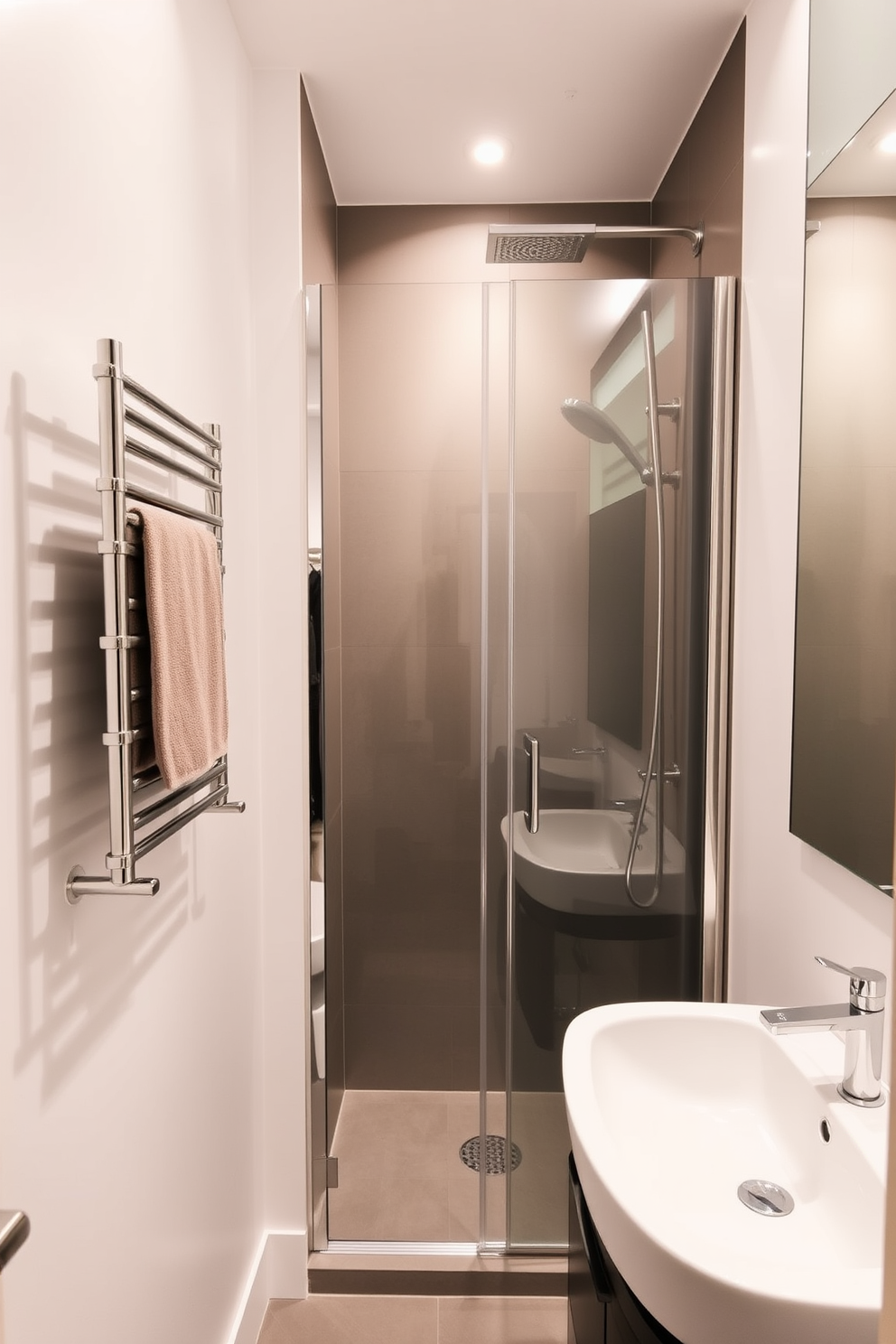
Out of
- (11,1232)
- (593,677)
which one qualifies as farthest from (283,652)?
(11,1232)

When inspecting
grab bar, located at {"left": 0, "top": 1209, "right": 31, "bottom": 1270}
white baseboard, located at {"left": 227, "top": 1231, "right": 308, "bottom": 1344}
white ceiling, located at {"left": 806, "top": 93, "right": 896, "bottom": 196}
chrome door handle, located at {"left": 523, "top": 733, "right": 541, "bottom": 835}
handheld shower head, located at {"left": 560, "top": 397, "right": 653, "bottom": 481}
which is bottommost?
white baseboard, located at {"left": 227, "top": 1231, "right": 308, "bottom": 1344}

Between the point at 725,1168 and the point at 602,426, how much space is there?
1.37 meters

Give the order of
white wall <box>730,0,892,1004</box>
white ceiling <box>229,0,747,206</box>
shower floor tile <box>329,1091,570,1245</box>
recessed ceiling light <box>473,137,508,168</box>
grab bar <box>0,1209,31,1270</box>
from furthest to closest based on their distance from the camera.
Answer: recessed ceiling light <box>473,137,508,168</box>
shower floor tile <box>329,1091,570,1245</box>
white ceiling <box>229,0,747,206</box>
white wall <box>730,0,892,1004</box>
grab bar <box>0,1209,31,1270</box>

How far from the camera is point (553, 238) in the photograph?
1933mm

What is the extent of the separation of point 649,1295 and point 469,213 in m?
2.53

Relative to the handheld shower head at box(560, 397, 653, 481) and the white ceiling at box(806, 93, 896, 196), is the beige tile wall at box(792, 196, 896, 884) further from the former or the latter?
the handheld shower head at box(560, 397, 653, 481)

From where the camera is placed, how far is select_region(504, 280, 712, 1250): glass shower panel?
1.79 metres

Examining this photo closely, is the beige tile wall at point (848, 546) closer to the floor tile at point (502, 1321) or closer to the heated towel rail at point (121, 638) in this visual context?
the heated towel rail at point (121, 638)

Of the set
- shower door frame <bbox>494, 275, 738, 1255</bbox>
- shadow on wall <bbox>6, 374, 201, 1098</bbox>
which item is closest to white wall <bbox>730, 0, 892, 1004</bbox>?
shower door frame <bbox>494, 275, 738, 1255</bbox>

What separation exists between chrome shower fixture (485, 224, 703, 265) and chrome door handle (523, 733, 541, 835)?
111cm

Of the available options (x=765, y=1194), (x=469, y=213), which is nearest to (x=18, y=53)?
(x=765, y=1194)

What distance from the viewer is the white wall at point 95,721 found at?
871 mm

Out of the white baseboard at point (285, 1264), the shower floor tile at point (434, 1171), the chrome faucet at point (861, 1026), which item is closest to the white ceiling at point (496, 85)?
the chrome faucet at point (861, 1026)

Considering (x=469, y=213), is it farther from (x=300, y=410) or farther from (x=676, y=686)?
(x=676, y=686)
